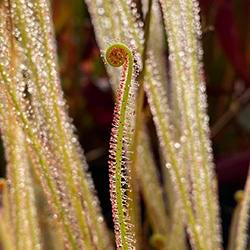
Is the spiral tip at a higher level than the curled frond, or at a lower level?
higher

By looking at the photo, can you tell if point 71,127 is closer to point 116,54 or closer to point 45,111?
point 45,111

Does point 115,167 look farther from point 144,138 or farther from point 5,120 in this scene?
point 144,138

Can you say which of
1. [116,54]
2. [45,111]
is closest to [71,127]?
[45,111]

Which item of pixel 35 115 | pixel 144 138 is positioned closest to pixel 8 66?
pixel 35 115

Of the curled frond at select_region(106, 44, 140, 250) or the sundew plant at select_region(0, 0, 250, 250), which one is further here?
the sundew plant at select_region(0, 0, 250, 250)

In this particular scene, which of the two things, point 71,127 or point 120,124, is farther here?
point 71,127

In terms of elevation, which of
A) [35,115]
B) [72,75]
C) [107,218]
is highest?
[72,75]

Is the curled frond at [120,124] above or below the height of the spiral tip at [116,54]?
below

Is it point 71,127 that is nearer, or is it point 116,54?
point 116,54

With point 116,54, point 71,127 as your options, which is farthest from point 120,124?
point 71,127

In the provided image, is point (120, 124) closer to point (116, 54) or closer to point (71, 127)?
point (116, 54)

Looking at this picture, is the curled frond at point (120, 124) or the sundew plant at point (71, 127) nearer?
the curled frond at point (120, 124)
